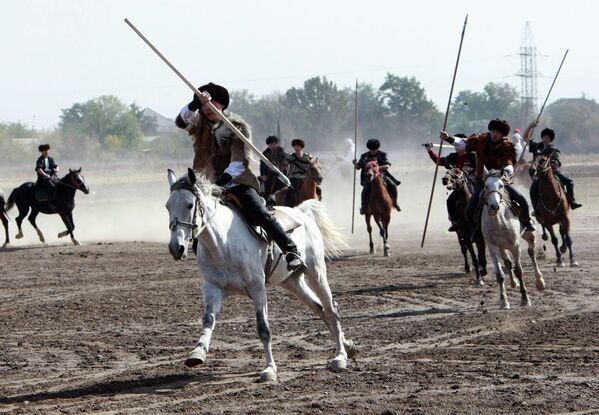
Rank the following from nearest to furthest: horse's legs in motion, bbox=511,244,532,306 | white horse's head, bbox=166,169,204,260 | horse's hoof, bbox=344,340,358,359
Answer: white horse's head, bbox=166,169,204,260
horse's hoof, bbox=344,340,358,359
horse's legs in motion, bbox=511,244,532,306

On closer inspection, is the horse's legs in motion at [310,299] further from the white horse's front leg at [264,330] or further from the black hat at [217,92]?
the black hat at [217,92]

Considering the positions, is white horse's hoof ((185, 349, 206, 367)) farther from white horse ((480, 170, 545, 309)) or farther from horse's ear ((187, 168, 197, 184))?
white horse ((480, 170, 545, 309))

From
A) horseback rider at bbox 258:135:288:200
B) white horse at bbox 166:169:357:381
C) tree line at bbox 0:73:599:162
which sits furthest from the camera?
tree line at bbox 0:73:599:162

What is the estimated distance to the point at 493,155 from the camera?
52.6ft

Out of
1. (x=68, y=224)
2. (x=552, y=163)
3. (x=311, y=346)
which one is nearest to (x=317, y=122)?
(x=68, y=224)

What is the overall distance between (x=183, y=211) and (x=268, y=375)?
163cm

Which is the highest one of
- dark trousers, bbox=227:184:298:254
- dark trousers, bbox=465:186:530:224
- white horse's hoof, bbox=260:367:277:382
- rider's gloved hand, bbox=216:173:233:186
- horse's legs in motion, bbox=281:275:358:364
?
rider's gloved hand, bbox=216:173:233:186

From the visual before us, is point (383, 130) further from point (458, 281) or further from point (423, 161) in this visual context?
point (458, 281)

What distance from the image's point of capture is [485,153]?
634 inches

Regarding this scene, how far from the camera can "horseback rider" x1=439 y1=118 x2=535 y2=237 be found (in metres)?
15.9

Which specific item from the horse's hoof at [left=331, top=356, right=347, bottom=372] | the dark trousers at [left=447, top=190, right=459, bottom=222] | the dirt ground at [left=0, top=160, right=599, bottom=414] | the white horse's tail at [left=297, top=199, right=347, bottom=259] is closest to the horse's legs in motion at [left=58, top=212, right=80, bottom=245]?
the dirt ground at [left=0, top=160, right=599, bottom=414]

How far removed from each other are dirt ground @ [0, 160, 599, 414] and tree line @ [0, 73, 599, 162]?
65.1m

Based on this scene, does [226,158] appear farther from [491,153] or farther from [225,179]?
[491,153]

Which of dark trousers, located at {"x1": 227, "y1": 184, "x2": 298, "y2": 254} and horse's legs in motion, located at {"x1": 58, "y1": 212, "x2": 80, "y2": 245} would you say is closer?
dark trousers, located at {"x1": 227, "y1": 184, "x2": 298, "y2": 254}
